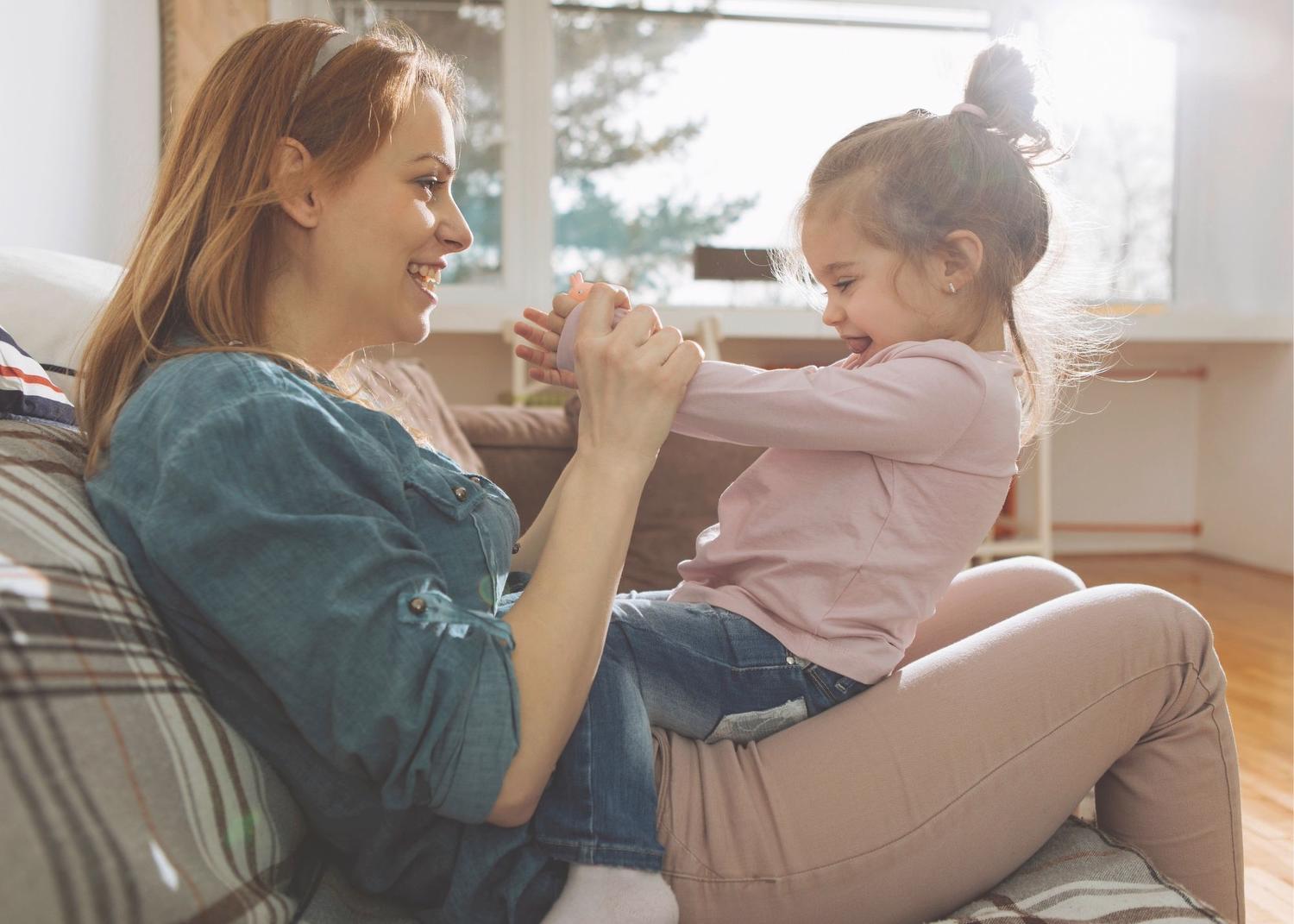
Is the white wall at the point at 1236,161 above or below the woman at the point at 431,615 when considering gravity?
above

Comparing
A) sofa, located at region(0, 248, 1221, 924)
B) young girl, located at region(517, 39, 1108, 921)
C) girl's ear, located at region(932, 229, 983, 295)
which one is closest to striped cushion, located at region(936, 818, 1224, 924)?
sofa, located at region(0, 248, 1221, 924)

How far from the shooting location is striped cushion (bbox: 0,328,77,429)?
846 millimetres

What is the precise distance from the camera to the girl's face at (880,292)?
1.13m

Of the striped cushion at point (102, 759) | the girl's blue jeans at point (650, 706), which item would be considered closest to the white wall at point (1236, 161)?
the girl's blue jeans at point (650, 706)

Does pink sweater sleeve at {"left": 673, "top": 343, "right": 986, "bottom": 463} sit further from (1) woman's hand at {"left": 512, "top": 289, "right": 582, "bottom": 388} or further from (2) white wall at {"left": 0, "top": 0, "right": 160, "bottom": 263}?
(2) white wall at {"left": 0, "top": 0, "right": 160, "bottom": 263}

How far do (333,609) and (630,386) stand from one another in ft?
1.05

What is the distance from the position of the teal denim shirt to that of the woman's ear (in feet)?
0.65

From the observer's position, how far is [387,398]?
1156 millimetres

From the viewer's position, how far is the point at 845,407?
0.98 m

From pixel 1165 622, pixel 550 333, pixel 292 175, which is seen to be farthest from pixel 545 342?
pixel 1165 622

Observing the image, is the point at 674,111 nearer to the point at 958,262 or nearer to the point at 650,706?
the point at 958,262

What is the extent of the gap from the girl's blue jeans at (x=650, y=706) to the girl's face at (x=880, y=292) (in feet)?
1.18

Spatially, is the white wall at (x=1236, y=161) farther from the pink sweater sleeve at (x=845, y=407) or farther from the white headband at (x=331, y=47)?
the white headband at (x=331, y=47)

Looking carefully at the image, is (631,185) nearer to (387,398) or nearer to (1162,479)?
(1162,479)
